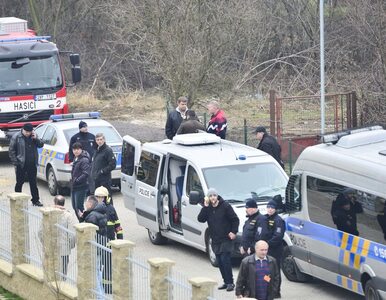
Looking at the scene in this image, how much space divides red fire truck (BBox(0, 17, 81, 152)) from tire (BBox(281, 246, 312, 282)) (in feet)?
41.9

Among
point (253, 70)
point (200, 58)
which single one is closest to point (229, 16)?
point (200, 58)

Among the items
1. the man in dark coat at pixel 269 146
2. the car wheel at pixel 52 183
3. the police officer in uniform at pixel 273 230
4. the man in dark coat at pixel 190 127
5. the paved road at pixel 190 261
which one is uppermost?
the man in dark coat at pixel 190 127

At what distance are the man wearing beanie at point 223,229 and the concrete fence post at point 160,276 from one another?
303cm

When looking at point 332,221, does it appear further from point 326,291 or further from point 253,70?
point 253,70

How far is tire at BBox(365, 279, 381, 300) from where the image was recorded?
1319cm

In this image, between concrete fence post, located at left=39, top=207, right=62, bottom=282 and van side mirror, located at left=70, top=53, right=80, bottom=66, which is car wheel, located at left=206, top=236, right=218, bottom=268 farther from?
van side mirror, located at left=70, top=53, right=80, bottom=66

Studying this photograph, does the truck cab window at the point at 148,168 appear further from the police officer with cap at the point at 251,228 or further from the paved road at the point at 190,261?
the police officer with cap at the point at 251,228

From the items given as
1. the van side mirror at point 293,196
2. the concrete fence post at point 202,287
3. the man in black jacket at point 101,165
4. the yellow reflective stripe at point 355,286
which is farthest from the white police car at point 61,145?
the concrete fence post at point 202,287

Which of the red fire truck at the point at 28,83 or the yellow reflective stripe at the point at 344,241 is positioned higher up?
the red fire truck at the point at 28,83

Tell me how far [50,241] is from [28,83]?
13.4 meters

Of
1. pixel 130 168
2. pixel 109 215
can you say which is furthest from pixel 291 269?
pixel 130 168

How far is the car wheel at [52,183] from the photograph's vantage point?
74.0 feet

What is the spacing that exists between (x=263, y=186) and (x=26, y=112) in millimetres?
11939

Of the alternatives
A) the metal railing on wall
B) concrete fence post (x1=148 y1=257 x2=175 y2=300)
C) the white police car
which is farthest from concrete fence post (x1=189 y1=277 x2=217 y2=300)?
the white police car
